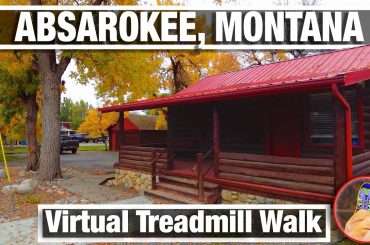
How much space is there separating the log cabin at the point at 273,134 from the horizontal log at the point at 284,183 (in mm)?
18

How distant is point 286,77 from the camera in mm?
8922

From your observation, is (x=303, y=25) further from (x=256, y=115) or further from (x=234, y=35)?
(x=256, y=115)

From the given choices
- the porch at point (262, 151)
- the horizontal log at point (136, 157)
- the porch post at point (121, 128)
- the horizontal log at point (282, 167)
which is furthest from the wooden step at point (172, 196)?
the porch post at point (121, 128)

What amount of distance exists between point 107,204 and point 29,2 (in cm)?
881

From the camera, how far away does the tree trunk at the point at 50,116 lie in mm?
12211

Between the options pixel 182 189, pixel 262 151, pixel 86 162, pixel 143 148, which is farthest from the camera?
pixel 86 162

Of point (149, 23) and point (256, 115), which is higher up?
point (149, 23)

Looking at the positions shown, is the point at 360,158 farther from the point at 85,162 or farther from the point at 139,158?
the point at 85,162

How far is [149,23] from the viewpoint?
11.0 metres

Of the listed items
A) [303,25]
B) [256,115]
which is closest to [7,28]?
[256,115]

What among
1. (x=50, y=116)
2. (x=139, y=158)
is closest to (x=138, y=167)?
(x=139, y=158)

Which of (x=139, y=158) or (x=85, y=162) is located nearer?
(x=139, y=158)

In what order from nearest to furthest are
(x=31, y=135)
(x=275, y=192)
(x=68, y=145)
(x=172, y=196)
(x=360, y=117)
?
(x=275, y=192) < (x=360, y=117) < (x=172, y=196) < (x=31, y=135) < (x=68, y=145)

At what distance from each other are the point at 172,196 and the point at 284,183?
3.08 meters
